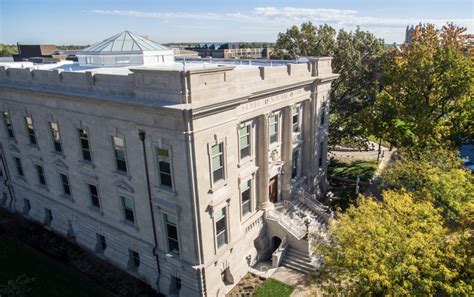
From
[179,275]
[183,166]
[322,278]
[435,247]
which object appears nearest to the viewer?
[435,247]

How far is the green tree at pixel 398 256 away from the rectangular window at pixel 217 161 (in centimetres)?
677

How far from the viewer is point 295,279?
22266mm

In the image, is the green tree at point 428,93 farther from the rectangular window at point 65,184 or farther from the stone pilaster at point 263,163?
the rectangular window at point 65,184

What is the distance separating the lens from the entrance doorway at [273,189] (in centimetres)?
2588

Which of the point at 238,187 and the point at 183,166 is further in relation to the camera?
the point at 238,187

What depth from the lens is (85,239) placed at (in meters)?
25.9

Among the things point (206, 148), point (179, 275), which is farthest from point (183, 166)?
point (179, 275)

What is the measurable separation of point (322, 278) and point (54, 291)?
56.5 feet

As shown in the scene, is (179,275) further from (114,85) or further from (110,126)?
(114,85)

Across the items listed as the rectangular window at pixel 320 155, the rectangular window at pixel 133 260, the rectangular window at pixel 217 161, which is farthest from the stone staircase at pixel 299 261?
the rectangular window at pixel 320 155

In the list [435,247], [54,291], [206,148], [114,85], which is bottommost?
[54,291]

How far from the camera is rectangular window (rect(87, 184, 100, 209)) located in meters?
23.4

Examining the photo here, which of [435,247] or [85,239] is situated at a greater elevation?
[435,247]

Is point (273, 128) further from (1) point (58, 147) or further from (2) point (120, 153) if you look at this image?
(1) point (58, 147)
